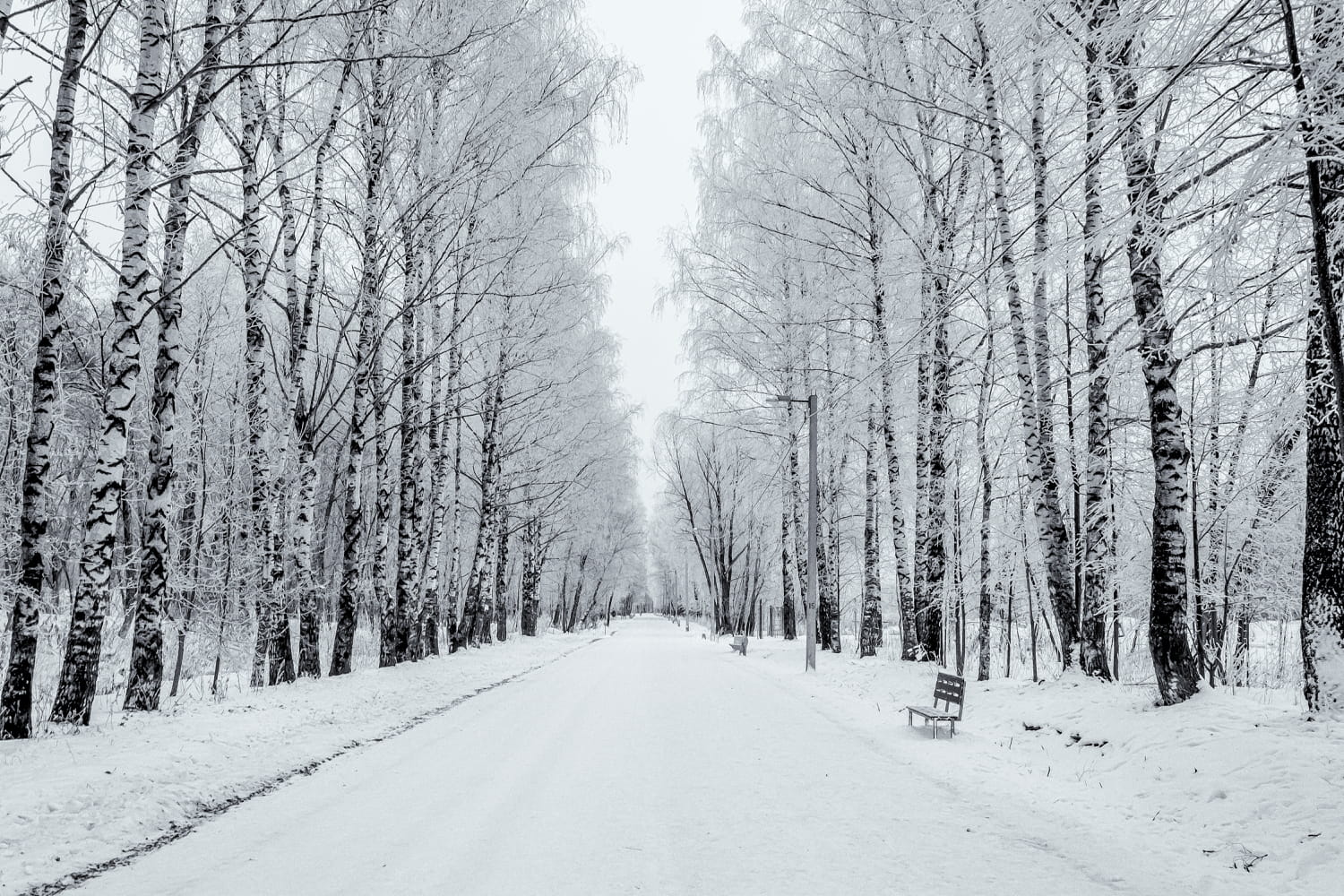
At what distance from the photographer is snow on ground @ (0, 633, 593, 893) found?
4.08 m

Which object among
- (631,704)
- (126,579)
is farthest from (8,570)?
(631,704)

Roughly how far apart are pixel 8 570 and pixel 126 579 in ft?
9.53

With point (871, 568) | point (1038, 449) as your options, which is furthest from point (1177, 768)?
point (871, 568)

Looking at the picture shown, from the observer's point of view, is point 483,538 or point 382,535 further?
point 483,538

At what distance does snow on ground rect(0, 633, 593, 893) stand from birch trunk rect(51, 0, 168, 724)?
62 centimetres

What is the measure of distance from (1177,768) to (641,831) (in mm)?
4404

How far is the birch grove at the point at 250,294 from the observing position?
6.18m

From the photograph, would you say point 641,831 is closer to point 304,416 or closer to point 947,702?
point 947,702

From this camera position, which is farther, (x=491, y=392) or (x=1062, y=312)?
(x=491, y=392)

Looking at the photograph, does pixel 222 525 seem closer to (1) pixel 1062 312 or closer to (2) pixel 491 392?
(2) pixel 491 392

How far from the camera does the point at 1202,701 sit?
6.58m

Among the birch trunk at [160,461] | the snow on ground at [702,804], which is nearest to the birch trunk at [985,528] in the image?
the snow on ground at [702,804]

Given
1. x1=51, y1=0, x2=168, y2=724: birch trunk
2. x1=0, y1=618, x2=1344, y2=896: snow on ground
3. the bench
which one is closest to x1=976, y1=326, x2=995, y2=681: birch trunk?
the bench

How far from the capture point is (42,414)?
588 centimetres
